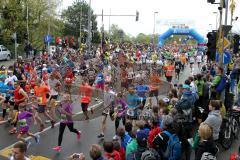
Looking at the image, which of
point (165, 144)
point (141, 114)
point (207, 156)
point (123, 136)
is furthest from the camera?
point (141, 114)

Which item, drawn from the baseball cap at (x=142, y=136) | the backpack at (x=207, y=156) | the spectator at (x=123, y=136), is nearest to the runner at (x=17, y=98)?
the spectator at (x=123, y=136)

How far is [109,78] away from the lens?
21.0 metres

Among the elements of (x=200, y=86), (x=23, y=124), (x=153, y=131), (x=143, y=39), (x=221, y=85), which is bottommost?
(x=23, y=124)

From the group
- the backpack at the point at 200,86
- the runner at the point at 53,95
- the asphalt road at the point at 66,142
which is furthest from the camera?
the runner at the point at 53,95

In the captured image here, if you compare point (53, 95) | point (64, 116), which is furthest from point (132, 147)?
point (53, 95)

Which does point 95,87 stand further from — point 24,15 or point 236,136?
point 24,15

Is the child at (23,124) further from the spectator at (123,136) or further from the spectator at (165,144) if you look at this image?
the spectator at (165,144)

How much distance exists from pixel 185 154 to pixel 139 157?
2.64 metres

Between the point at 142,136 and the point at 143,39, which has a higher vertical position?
the point at 143,39

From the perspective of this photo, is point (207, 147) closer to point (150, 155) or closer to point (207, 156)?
point (207, 156)

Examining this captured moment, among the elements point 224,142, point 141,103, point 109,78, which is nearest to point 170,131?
point 224,142

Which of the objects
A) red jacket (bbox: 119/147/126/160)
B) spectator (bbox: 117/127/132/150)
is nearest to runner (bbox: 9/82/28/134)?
spectator (bbox: 117/127/132/150)

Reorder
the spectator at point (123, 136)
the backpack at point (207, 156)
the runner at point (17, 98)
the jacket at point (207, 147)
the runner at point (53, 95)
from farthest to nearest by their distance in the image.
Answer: the runner at point (53, 95) < the runner at point (17, 98) < the spectator at point (123, 136) < the jacket at point (207, 147) < the backpack at point (207, 156)

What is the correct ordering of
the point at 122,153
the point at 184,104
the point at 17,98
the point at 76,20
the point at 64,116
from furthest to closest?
1. the point at 76,20
2. the point at 17,98
3. the point at 64,116
4. the point at 184,104
5. the point at 122,153
